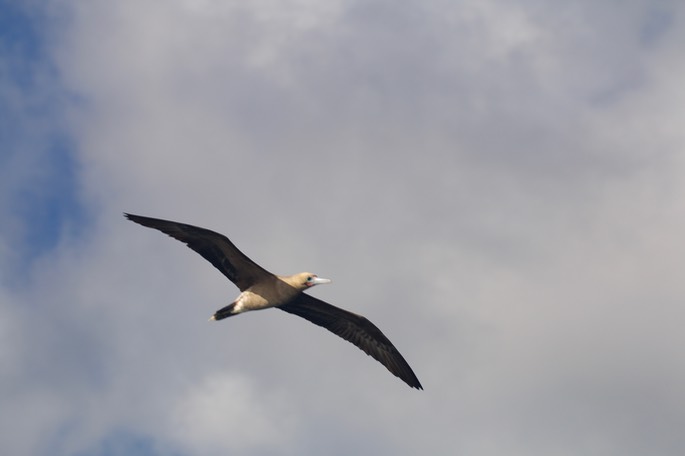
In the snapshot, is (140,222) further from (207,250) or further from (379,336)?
(379,336)

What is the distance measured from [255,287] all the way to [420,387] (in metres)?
6.96

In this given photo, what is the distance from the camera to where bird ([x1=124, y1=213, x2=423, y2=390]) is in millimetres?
27594

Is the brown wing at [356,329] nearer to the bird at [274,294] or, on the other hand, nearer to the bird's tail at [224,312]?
the bird at [274,294]

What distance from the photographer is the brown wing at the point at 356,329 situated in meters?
30.3

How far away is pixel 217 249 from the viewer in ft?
92.4

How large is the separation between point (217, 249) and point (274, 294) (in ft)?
7.41

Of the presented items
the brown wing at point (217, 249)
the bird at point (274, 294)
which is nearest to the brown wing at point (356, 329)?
the bird at point (274, 294)

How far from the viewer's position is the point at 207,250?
2820cm

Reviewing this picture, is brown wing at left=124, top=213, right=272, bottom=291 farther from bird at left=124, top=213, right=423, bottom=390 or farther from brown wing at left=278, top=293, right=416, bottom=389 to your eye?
brown wing at left=278, top=293, right=416, bottom=389

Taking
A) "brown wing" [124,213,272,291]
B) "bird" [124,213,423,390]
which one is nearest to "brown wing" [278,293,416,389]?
"bird" [124,213,423,390]

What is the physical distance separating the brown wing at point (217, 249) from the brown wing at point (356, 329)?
1.95m

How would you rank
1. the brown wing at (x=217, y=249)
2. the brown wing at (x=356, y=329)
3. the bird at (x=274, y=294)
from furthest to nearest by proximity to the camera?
the brown wing at (x=356, y=329), the bird at (x=274, y=294), the brown wing at (x=217, y=249)

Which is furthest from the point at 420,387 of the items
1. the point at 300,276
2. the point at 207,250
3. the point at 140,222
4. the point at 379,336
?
the point at 140,222

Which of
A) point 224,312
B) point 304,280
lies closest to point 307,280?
point 304,280
